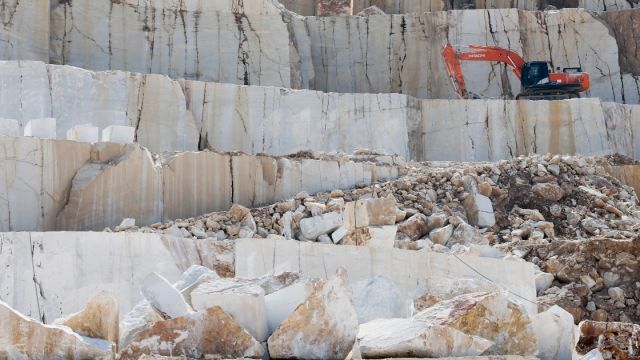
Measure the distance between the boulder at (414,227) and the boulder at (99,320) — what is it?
10.3m

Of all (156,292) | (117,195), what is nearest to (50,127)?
(117,195)

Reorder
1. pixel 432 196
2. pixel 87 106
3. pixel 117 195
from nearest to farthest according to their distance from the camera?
pixel 117 195, pixel 432 196, pixel 87 106

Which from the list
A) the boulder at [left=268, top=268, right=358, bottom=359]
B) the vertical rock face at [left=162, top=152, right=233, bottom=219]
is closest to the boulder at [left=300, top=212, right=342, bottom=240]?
the vertical rock face at [left=162, top=152, right=233, bottom=219]

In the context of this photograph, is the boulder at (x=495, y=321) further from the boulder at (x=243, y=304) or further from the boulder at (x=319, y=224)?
the boulder at (x=319, y=224)

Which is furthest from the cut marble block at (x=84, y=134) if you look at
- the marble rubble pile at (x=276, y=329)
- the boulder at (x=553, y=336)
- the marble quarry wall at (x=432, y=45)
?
the boulder at (x=553, y=336)

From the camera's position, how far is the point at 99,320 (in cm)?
505

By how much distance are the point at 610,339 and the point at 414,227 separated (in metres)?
10.1

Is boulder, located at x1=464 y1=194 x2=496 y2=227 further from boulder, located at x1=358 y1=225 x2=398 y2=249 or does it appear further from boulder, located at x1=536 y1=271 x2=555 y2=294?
boulder, located at x1=358 y1=225 x2=398 y2=249

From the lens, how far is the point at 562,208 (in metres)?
17.3

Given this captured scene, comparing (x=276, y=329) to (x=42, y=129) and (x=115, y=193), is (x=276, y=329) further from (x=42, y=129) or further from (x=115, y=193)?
(x=42, y=129)

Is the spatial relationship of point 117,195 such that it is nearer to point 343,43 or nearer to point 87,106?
point 87,106

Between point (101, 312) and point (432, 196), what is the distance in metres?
12.0

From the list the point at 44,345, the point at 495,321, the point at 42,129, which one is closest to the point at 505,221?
the point at 42,129

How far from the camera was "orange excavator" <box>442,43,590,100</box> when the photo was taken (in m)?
23.5
